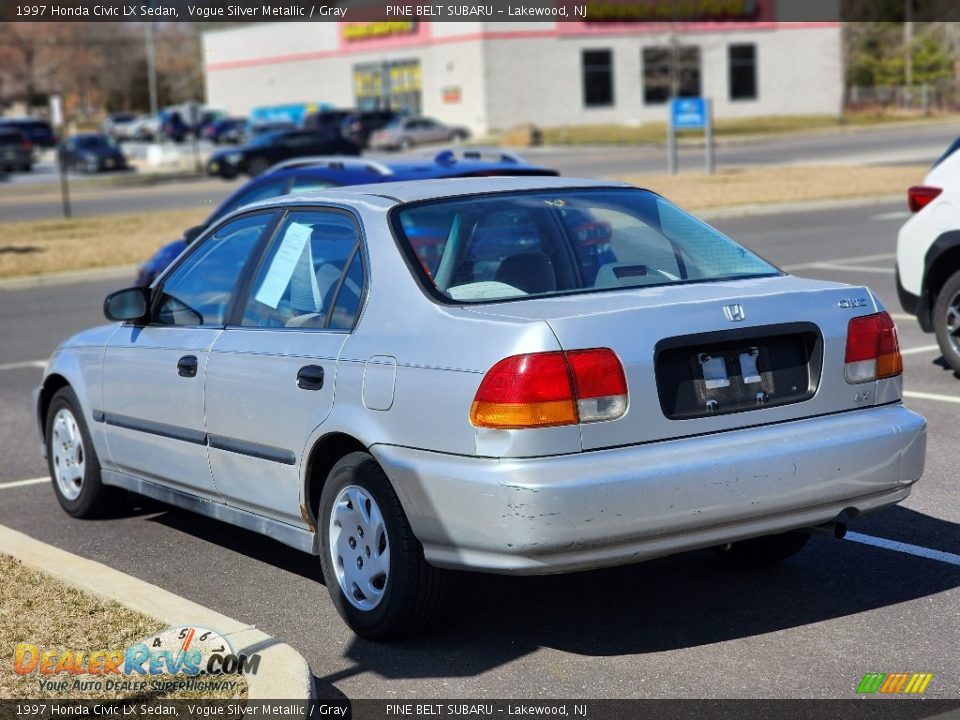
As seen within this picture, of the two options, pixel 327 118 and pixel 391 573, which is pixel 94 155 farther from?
pixel 391 573

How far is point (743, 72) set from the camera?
227 feet

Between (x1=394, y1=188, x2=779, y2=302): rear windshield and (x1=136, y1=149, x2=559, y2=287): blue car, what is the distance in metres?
5.31

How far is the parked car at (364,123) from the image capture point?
6238 centimetres

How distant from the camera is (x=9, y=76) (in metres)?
96.9

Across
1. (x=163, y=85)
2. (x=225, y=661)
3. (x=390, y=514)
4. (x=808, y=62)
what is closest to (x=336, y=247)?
(x=390, y=514)

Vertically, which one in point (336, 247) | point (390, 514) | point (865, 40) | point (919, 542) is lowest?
point (919, 542)

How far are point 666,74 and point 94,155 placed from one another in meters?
27.3

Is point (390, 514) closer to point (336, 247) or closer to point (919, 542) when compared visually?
point (336, 247)

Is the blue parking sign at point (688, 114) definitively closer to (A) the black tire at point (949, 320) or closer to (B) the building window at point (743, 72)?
(A) the black tire at point (949, 320)

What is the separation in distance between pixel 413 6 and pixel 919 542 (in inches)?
2491

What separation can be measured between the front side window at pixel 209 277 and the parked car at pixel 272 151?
38486 millimetres

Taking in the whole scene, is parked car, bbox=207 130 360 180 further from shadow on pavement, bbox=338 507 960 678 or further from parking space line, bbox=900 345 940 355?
shadow on pavement, bbox=338 507 960 678

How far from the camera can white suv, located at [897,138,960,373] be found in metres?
9.47

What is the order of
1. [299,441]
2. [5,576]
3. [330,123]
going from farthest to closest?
[330,123]
[5,576]
[299,441]
